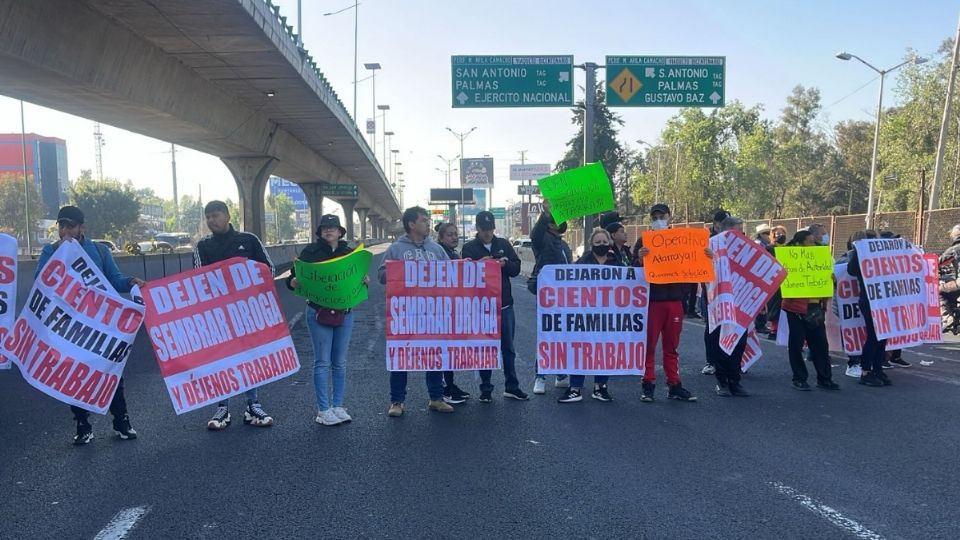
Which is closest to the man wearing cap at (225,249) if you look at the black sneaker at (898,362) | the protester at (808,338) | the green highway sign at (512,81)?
the protester at (808,338)

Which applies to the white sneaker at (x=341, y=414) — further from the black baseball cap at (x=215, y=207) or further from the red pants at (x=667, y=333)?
the red pants at (x=667, y=333)

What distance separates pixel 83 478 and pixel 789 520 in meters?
4.59

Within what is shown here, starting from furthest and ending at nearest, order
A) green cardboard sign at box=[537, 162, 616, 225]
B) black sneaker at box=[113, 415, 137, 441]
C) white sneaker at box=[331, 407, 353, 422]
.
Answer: green cardboard sign at box=[537, 162, 616, 225] < white sneaker at box=[331, 407, 353, 422] < black sneaker at box=[113, 415, 137, 441]

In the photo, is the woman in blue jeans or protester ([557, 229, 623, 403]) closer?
the woman in blue jeans

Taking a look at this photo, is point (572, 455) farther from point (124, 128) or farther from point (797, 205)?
point (797, 205)

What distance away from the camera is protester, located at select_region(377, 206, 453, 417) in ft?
22.8

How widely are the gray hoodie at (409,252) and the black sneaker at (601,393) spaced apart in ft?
6.89

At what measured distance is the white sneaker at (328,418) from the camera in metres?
6.43

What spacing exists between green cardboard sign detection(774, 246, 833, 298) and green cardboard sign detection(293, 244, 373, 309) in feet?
14.9

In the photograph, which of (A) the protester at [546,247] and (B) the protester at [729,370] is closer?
(B) the protester at [729,370]

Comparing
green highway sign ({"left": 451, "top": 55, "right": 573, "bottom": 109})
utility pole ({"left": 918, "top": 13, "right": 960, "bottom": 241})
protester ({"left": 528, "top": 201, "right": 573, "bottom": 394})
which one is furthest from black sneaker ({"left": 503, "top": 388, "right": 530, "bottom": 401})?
utility pole ({"left": 918, "top": 13, "right": 960, "bottom": 241})

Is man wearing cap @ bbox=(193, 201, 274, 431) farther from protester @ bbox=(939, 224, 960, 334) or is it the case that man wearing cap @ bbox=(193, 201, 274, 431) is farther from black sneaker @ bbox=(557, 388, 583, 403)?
protester @ bbox=(939, 224, 960, 334)

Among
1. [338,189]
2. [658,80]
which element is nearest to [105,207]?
[338,189]

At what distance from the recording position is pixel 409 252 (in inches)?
284
